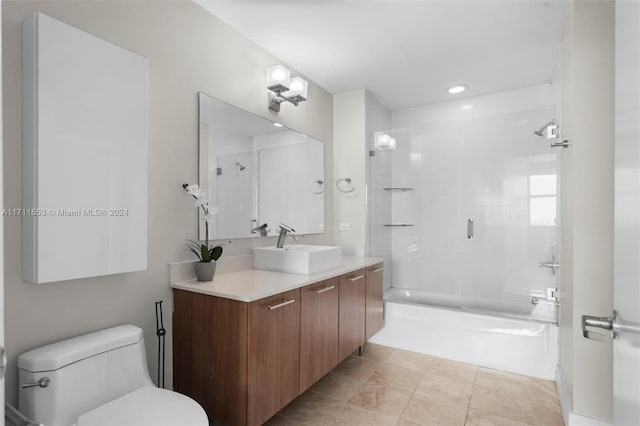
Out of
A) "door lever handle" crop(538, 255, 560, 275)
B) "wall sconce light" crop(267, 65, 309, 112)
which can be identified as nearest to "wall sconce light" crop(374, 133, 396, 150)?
"wall sconce light" crop(267, 65, 309, 112)

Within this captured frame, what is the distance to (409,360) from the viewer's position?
285 cm

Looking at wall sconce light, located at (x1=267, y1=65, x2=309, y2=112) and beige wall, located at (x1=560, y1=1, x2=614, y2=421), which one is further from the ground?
wall sconce light, located at (x1=267, y1=65, x2=309, y2=112)

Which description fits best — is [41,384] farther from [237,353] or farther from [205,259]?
[205,259]

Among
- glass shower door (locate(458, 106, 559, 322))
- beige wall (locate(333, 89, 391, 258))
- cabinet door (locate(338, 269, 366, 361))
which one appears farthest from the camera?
beige wall (locate(333, 89, 391, 258))

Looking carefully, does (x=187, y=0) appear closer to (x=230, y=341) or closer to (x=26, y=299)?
(x=26, y=299)

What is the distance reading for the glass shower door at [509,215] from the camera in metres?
3.01

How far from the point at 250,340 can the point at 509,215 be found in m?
2.67

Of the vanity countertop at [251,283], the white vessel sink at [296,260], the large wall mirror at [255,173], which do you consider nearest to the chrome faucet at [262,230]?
the large wall mirror at [255,173]

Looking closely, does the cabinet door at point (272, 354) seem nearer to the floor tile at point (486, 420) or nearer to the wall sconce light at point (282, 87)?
the floor tile at point (486, 420)

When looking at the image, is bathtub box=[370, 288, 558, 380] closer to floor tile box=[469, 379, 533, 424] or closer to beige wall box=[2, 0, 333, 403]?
floor tile box=[469, 379, 533, 424]

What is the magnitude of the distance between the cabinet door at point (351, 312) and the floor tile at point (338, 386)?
20 centimetres

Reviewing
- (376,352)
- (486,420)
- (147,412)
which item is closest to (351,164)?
(376,352)

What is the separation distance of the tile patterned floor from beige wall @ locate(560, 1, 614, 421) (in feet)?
1.29

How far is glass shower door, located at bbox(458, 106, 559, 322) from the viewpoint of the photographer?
301 cm
